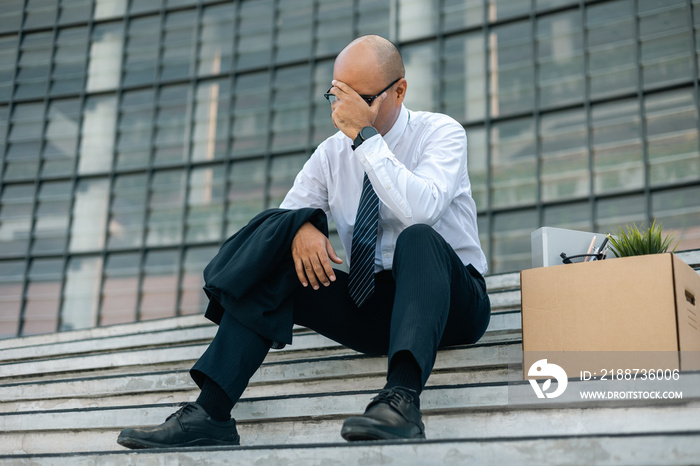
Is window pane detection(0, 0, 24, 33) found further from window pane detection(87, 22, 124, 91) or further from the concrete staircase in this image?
the concrete staircase

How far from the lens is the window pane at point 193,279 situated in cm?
735

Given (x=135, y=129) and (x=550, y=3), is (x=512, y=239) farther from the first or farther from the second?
(x=135, y=129)

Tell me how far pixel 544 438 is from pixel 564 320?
0.68m

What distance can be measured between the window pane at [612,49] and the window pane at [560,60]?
10cm

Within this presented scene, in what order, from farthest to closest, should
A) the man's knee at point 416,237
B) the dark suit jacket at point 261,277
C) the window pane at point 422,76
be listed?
the window pane at point 422,76 → the dark suit jacket at point 261,277 → the man's knee at point 416,237

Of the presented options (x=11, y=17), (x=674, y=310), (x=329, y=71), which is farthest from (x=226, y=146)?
(x=674, y=310)

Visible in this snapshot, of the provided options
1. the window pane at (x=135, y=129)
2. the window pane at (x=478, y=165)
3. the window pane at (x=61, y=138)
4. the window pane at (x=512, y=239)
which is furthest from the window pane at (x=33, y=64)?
the window pane at (x=512, y=239)

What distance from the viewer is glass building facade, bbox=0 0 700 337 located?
6.19m

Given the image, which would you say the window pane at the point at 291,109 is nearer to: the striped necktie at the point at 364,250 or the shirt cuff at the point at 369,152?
the striped necktie at the point at 364,250

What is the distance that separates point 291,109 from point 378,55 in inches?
209

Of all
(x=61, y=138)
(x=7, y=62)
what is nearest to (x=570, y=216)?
(x=61, y=138)

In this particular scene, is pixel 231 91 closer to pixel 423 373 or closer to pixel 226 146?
pixel 226 146

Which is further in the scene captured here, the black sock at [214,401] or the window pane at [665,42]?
the window pane at [665,42]

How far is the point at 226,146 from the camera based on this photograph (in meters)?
7.72
